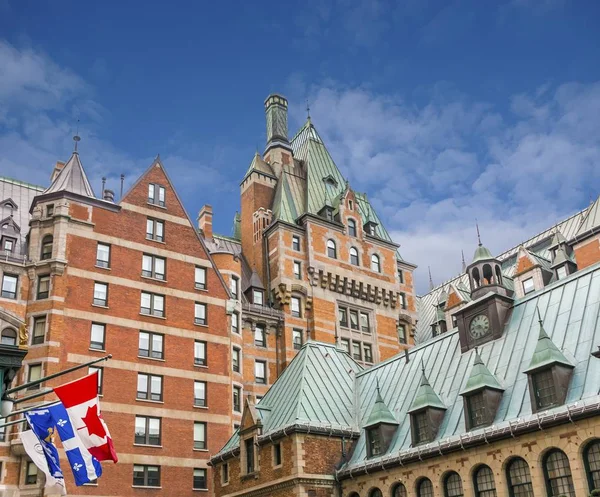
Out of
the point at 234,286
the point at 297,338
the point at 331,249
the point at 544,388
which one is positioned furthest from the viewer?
the point at 331,249

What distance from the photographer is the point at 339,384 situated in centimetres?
4397

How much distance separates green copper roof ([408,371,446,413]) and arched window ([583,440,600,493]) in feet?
27.7

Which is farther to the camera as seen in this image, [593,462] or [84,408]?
[593,462]

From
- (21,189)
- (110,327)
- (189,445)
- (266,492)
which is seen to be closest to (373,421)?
(266,492)

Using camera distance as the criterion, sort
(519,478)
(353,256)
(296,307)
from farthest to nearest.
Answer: (353,256) → (296,307) → (519,478)

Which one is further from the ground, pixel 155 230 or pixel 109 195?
pixel 109 195

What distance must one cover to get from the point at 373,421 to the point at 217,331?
1923 centimetres

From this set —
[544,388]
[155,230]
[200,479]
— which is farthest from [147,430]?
[544,388]

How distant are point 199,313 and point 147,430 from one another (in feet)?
30.9

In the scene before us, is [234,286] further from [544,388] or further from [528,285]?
[544,388]

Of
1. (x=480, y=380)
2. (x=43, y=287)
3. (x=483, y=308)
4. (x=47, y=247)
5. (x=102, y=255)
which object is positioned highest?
(x=47, y=247)

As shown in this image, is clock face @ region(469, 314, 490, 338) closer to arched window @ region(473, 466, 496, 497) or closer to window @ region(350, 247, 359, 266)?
arched window @ region(473, 466, 496, 497)

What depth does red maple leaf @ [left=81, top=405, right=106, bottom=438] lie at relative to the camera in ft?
81.6

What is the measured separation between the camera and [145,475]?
4691 cm
